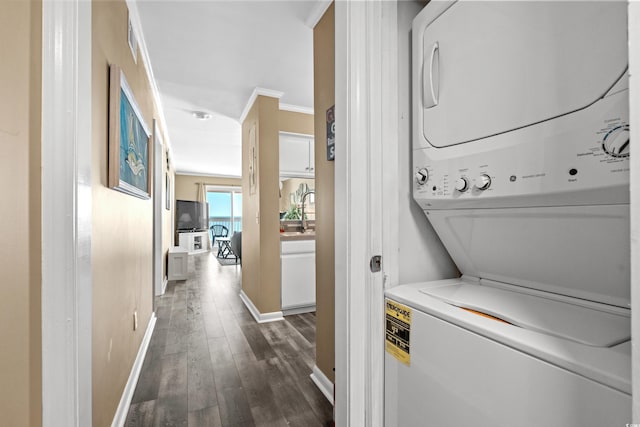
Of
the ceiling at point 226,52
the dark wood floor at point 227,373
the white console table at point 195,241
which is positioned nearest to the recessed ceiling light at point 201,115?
the ceiling at point 226,52

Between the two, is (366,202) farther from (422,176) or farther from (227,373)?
(227,373)

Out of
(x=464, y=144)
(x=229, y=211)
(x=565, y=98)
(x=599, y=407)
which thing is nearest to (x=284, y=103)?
(x=464, y=144)

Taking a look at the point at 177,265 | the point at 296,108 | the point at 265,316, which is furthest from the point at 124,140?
the point at 177,265

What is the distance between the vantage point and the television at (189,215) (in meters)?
8.01

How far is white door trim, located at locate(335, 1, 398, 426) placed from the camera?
0.96 meters

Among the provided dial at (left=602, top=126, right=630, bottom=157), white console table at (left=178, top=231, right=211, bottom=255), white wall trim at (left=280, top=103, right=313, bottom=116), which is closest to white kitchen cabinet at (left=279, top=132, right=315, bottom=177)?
white wall trim at (left=280, top=103, right=313, bottom=116)

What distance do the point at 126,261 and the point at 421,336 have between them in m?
1.74

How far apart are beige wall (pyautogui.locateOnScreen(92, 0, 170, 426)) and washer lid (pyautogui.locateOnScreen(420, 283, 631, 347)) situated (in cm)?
131

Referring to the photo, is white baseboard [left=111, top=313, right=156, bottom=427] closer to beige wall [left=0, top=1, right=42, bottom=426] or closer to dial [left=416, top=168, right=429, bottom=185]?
beige wall [left=0, top=1, right=42, bottom=426]

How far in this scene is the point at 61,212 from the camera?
72 cm

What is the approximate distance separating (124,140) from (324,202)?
1139 mm

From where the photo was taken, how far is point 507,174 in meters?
0.72

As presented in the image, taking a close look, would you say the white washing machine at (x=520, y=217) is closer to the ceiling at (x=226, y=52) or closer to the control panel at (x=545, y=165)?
the control panel at (x=545, y=165)

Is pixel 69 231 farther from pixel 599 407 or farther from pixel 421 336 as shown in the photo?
pixel 599 407
